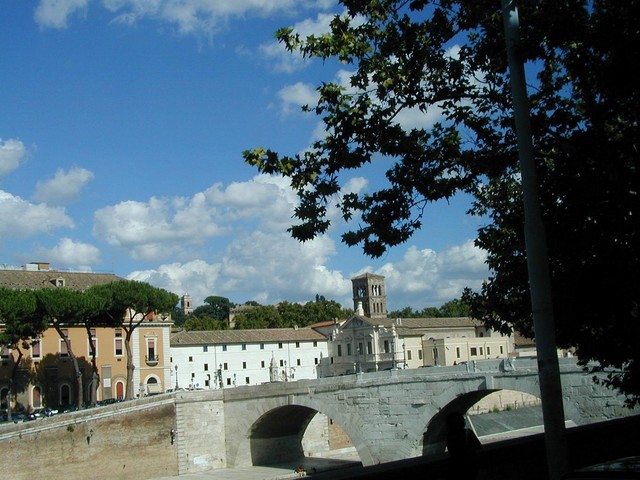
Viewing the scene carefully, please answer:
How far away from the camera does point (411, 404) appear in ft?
124

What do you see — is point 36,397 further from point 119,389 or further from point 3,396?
point 119,389

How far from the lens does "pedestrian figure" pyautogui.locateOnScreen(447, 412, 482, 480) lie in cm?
722

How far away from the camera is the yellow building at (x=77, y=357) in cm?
5672

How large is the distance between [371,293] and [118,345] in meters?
59.2

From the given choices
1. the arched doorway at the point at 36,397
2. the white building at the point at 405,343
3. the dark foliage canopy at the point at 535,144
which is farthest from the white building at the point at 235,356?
the dark foliage canopy at the point at 535,144

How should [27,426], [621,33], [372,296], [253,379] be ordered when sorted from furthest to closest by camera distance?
1. [372,296]
2. [253,379]
3. [27,426]
4. [621,33]

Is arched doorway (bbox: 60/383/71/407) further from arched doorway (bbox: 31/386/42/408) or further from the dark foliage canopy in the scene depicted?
the dark foliage canopy

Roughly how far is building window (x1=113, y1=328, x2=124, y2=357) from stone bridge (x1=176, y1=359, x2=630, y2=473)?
54.3 ft

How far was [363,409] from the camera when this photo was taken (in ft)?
132

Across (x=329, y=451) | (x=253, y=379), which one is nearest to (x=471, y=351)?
(x=253, y=379)

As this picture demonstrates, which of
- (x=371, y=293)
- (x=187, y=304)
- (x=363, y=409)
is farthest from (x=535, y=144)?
(x=187, y=304)

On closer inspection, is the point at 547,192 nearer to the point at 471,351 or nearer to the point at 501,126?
the point at 501,126

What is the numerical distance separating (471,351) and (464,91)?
73.4 metres

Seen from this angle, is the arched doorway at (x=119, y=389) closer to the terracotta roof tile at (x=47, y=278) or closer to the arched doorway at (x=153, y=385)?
the arched doorway at (x=153, y=385)
